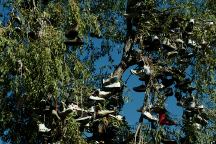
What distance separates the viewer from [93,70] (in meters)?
7.91

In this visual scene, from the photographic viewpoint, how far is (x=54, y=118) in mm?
6152

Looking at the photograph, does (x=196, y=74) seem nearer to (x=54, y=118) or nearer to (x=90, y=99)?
(x=90, y=99)

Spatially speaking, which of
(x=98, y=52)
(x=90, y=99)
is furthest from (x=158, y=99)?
(x=98, y=52)

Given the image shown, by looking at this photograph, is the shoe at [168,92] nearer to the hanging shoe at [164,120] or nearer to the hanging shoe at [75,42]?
the hanging shoe at [164,120]

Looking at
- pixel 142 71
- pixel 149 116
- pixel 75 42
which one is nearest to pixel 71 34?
pixel 75 42

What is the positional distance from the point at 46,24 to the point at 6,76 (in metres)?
0.59

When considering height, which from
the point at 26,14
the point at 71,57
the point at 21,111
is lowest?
the point at 21,111

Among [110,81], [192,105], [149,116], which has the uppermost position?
[110,81]

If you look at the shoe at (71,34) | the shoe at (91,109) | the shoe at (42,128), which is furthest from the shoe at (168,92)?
the shoe at (42,128)

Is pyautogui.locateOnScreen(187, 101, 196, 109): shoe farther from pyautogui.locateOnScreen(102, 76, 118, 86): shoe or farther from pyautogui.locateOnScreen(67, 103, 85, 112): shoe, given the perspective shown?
pyautogui.locateOnScreen(67, 103, 85, 112): shoe

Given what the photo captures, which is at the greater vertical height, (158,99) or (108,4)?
(108,4)

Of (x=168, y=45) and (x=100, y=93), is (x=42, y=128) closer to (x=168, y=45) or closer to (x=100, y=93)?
(x=100, y=93)

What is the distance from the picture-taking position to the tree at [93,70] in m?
6.07

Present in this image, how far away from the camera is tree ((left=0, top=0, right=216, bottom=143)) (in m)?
6.07
